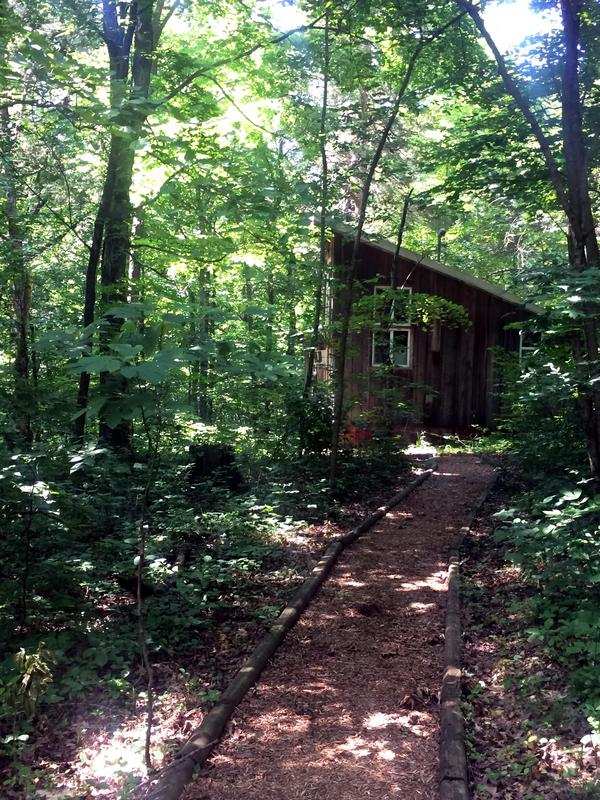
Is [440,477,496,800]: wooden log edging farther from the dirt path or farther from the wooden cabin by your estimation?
the wooden cabin

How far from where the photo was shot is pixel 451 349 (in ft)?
62.0

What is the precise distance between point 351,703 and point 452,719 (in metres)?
0.73

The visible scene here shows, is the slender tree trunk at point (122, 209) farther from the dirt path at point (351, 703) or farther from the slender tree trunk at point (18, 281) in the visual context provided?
the dirt path at point (351, 703)

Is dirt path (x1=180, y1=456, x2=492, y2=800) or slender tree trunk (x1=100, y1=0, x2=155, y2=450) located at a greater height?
slender tree trunk (x1=100, y1=0, x2=155, y2=450)

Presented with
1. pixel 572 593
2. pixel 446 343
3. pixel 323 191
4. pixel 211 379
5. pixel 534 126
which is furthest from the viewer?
pixel 446 343

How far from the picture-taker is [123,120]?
6.50 m

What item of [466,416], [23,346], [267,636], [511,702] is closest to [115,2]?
[23,346]

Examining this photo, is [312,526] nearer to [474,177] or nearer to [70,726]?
[70,726]

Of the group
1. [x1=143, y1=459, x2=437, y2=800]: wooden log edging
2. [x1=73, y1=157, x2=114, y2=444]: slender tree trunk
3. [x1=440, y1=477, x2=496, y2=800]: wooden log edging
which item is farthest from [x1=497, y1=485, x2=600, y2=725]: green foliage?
[x1=73, y1=157, x2=114, y2=444]: slender tree trunk

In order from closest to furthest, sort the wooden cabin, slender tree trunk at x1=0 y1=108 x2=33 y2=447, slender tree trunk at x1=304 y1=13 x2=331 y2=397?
slender tree trunk at x1=0 y1=108 x2=33 y2=447, slender tree trunk at x1=304 y1=13 x2=331 y2=397, the wooden cabin

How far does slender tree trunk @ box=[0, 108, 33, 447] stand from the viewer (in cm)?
711

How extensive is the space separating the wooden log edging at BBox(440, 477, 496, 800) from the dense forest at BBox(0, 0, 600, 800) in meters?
0.17

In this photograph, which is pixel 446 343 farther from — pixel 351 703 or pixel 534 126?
pixel 351 703

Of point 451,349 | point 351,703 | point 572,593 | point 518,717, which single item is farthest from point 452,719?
point 451,349
